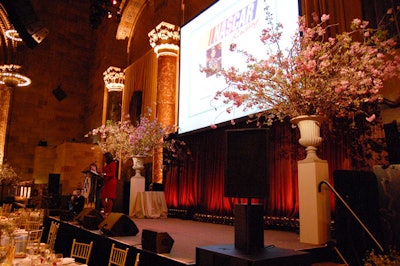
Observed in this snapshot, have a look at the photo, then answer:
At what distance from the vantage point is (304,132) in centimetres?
390

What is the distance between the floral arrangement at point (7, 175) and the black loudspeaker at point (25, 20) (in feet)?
20.3

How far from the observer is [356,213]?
10.8 ft

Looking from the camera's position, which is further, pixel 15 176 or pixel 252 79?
pixel 15 176

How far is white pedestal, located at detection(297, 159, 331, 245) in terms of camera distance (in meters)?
3.60

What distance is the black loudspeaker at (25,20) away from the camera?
7.25 metres

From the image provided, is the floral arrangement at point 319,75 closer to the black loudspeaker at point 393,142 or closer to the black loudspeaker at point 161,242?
the black loudspeaker at point 393,142

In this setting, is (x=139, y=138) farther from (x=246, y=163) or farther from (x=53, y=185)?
(x=53, y=185)

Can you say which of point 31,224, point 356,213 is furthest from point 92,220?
point 356,213

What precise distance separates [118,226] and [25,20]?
5.84 meters

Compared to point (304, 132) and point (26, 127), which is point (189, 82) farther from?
point (26, 127)

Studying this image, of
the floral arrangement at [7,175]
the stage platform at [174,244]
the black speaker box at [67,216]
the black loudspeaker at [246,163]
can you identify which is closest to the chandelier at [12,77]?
the floral arrangement at [7,175]

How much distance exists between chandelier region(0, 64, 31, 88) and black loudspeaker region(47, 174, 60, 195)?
4177 millimetres

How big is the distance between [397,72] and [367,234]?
170 cm

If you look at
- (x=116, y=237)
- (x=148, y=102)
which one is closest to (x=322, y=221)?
(x=116, y=237)
